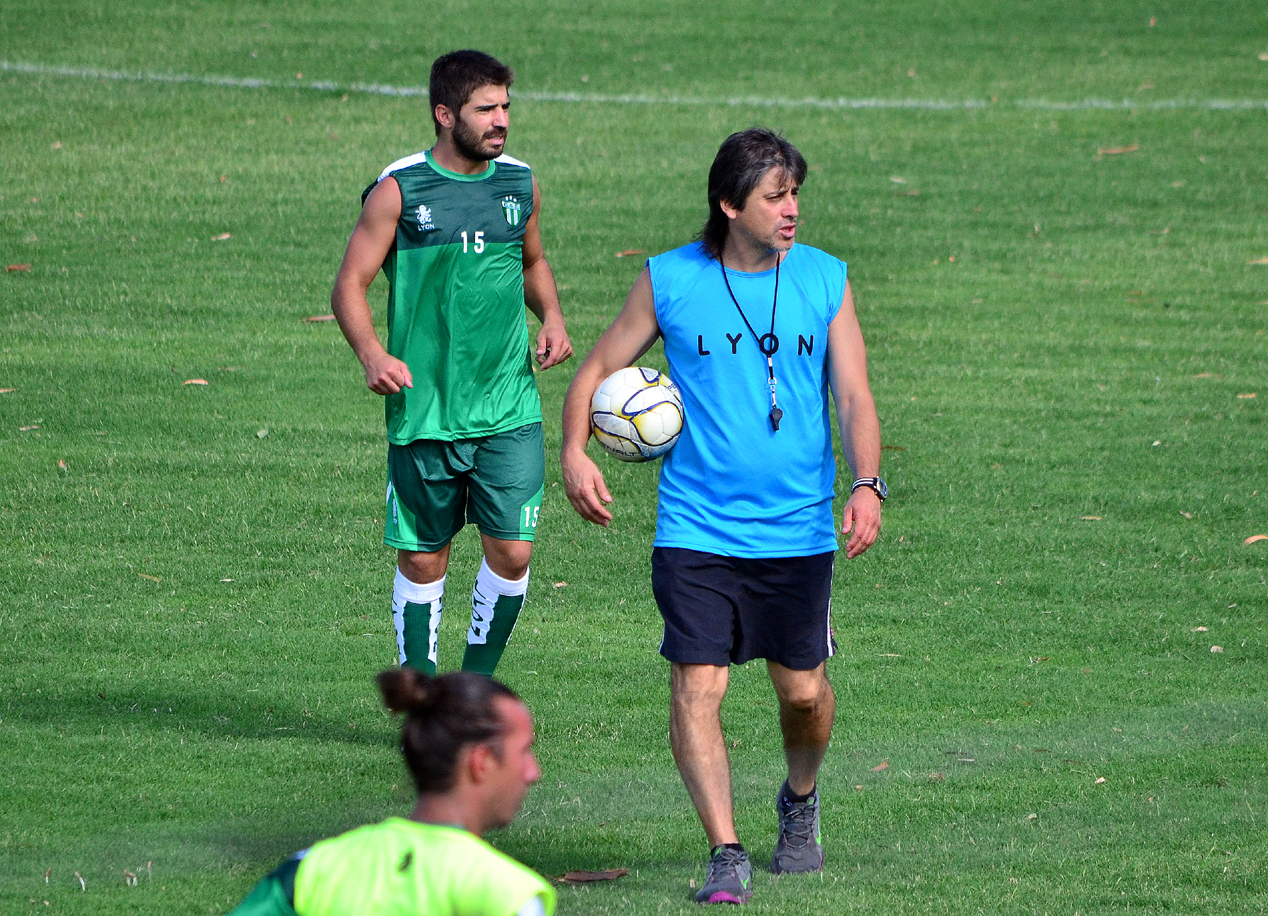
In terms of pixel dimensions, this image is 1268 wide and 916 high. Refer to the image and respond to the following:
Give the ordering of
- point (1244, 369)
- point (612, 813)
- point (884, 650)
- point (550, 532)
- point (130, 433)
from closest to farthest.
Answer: point (612, 813), point (884, 650), point (550, 532), point (130, 433), point (1244, 369)

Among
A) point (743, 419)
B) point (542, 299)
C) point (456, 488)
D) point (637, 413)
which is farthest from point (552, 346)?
point (743, 419)

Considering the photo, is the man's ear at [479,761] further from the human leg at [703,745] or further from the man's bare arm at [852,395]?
the man's bare arm at [852,395]

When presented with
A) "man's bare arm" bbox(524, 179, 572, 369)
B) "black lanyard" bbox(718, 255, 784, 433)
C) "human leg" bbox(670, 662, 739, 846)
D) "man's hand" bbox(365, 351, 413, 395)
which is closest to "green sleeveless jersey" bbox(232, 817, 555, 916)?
"human leg" bbox(670, 662, 739, 846)

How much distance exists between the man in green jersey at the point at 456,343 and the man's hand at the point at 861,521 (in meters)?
1.71

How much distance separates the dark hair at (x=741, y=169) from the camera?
208 inches

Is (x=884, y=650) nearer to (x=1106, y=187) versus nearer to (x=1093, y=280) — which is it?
(x=1093, y=280)

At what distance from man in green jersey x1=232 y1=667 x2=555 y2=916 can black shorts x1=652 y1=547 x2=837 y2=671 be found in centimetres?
220

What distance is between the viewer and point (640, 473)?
1109cm

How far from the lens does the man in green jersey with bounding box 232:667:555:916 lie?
9.09 ft

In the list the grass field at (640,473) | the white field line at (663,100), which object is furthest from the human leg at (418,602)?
the white field line at (663,100)

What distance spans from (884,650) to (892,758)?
53.2 inches

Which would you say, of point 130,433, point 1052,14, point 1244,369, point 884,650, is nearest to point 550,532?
point 884,650

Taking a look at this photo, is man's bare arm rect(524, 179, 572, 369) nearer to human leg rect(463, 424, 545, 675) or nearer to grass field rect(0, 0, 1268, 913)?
human leg rect(463, 424, 545, 675)

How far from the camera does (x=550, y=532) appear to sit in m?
9.97
